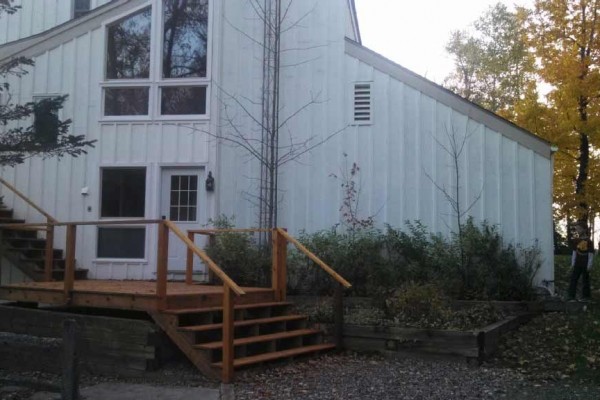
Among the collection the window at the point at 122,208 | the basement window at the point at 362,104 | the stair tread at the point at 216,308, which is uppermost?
the basement window at the point at 362,104

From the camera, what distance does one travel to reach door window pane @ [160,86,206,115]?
510 inches

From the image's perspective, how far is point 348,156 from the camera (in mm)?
12844

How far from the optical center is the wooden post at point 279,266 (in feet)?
31.2

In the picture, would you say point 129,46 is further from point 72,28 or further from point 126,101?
point 72,28

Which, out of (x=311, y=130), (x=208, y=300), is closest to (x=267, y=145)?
(x=311, y=130)

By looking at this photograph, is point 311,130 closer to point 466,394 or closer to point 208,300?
point 208,300

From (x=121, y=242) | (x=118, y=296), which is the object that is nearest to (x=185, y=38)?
(x=121, y=242)

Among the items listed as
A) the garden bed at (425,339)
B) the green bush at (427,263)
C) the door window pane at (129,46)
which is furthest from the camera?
the door window pane at (129,46)

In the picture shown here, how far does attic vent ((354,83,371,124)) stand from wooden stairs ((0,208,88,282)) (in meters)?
6.34

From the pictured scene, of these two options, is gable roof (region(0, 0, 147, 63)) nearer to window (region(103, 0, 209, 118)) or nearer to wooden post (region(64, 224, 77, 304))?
window (region(103, 0, 209, 118))

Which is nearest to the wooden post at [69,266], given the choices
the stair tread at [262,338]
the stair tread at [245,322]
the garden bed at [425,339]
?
the stair tread at [245,322]

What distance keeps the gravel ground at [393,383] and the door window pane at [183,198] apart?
5.41 metres

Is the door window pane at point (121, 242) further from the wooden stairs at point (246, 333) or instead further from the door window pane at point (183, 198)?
the wooden stairs at point (246, 333)

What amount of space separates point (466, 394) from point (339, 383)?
4.52ft
